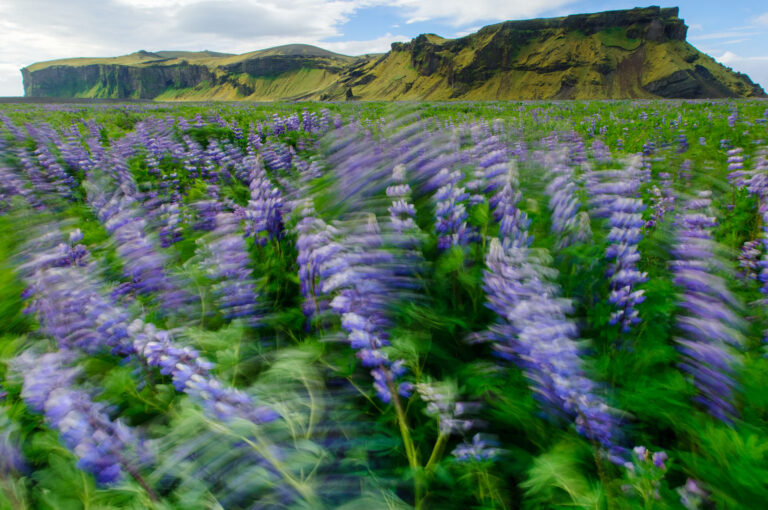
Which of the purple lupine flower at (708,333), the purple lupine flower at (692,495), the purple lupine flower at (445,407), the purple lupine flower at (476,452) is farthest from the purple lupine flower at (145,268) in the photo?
the purple lupine flower at (708,333)

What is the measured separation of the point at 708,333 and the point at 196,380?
4.93 ft

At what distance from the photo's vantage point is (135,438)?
0.91 metres

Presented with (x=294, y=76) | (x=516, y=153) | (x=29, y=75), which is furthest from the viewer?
(x=29, y=75)

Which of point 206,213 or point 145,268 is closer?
point 145,268

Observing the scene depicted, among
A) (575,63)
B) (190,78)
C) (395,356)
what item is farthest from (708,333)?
(190,78)

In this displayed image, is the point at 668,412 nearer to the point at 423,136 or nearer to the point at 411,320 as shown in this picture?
the point at 411,320

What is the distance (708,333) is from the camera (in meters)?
1.13

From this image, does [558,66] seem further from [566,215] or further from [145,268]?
[145,268]

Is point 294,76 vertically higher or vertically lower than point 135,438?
higher

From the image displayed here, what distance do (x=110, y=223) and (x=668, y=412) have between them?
2.63 meters

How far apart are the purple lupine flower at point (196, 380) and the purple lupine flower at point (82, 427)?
172 mm

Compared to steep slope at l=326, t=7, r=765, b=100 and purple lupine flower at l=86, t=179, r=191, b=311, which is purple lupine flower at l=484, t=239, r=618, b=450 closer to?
purple lupine flower at l=86, t=179, r=191, b=311

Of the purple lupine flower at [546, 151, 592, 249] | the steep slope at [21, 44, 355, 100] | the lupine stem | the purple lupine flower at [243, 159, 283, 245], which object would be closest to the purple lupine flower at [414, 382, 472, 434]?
the lupine stem

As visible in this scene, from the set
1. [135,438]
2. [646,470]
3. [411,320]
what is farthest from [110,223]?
[646,470]
